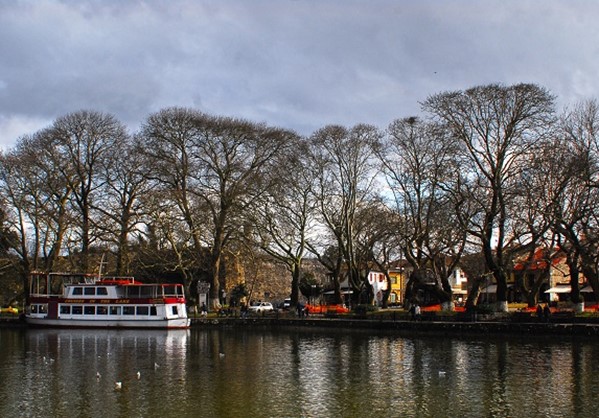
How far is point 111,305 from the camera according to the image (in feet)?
173

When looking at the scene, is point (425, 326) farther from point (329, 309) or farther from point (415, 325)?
point (329, 309)

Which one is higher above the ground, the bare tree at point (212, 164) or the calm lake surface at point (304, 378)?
the bare tree at point (212, 164)

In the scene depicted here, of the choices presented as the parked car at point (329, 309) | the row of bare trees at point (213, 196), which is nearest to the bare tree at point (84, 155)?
the row of bare trees at point (213, 196)

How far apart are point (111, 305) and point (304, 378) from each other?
30.5 m

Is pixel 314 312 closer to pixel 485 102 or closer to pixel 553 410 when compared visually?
pixel 485 102

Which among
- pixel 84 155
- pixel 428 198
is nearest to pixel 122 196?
pixel 84 155

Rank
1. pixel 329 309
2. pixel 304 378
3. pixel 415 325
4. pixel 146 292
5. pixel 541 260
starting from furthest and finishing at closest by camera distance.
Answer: pixel 329 309 → pixel 146 292 → pixel 541 260 → pixel 415 325 → pixel 304 378

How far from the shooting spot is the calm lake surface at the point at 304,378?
20359mm

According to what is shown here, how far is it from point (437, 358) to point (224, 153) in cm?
2893

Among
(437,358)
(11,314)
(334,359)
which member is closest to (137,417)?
(334,359)

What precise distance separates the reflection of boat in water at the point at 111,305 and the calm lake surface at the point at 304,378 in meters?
10.4

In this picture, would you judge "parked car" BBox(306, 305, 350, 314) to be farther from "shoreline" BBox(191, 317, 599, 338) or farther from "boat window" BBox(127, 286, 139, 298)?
"boat window" BBox(127, 286, 139, 298)

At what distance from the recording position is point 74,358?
3259 centimetres

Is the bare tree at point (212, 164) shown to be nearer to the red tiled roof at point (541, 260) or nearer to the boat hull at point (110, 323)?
the boat hull at point (110, 323)
